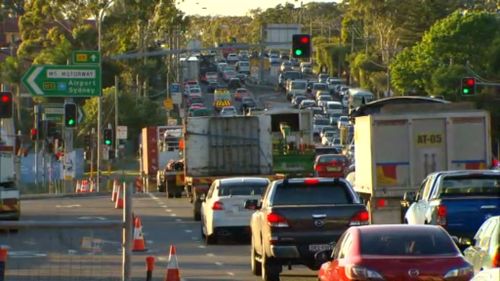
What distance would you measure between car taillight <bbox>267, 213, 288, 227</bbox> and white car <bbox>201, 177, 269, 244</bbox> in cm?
803

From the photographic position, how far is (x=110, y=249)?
564 inches

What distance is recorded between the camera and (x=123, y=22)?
88.4 meters

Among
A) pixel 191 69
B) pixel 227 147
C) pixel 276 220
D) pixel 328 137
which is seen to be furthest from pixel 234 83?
pixel 276 220

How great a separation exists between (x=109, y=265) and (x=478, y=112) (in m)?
17.6

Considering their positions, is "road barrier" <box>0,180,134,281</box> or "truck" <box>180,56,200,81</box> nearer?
"road barrier" <box>0,180,134,281</box>

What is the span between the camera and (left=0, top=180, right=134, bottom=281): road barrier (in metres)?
13.9

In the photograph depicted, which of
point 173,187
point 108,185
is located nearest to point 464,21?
point 108,185

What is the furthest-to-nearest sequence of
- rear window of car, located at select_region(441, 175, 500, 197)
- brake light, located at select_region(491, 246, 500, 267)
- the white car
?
the white car, rear window of car, located at select_region(441, 175, 500, 197), brake light, located at select_region(491, 246, 500, 267)

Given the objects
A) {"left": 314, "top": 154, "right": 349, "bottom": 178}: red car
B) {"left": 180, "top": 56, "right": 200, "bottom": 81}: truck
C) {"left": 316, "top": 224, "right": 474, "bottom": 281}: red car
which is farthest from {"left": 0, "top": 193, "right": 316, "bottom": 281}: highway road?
{"left": 180, "top": 56, "right": 200, "bottom": 81}: truck

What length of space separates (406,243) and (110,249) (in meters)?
3.19

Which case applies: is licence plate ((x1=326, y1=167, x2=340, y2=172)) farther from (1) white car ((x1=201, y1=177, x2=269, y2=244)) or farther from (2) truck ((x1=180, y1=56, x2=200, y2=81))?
(2) truck ((x1=180, y1=56, x2=200, y2=81))

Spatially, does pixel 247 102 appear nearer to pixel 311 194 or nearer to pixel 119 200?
pixel 119 200

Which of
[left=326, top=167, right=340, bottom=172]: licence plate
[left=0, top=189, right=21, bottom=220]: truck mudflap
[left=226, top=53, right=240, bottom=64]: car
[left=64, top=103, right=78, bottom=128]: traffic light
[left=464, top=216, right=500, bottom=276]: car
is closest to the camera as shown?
[left=464, top=216, right=500, bottom=276]: car

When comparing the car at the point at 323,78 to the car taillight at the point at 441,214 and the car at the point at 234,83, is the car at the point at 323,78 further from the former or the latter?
the car taillight at the point at 441,214
